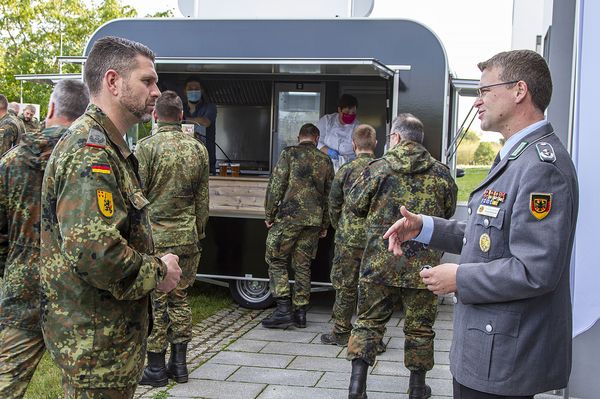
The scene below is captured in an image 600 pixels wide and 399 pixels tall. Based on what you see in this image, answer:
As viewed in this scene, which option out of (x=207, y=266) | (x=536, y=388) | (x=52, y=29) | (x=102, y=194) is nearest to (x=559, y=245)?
(x=536, y=388)

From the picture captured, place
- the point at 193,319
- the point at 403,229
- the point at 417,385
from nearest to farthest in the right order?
the point at 403,229 < the point at 417,385 < the point at 193,319

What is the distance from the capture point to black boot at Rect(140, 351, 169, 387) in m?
5.14

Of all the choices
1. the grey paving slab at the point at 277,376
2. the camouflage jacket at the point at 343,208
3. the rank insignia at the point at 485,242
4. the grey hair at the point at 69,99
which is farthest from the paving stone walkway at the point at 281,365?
the rank insignia at the point at 485,242

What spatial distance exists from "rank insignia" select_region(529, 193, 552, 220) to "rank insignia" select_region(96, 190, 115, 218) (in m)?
1.34

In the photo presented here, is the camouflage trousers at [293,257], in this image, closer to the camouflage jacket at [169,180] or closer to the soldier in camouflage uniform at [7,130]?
the camouflage jacket at [169,180]

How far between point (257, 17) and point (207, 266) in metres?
2.58

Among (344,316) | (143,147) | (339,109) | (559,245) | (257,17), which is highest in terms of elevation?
(257,17)

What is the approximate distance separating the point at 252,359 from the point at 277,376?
0.50 meters

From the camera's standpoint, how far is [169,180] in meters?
5.29

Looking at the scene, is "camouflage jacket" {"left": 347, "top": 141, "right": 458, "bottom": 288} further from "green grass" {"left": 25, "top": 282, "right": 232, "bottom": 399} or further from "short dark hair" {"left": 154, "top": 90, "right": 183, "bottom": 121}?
"green grass" {"left": 25, "top": 282, "right": 232, "bottom": 399}

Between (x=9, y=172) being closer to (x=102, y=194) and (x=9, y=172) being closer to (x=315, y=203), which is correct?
(x=102, y=194)

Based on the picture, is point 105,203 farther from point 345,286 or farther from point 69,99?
point 345,286

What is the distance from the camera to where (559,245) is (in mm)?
2322

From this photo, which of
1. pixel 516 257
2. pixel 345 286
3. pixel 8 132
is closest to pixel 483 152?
pixel 8 132
